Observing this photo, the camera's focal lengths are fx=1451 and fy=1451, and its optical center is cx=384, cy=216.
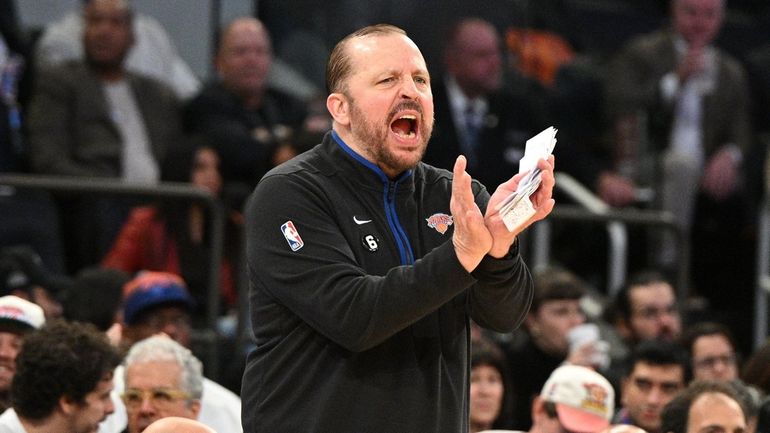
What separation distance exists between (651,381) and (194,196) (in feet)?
7.92

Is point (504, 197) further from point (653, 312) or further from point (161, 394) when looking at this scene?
point (653, 312)

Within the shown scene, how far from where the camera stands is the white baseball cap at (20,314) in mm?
5645

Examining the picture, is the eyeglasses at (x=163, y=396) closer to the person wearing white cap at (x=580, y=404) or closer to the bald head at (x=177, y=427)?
the bald head at (x=177, y=427)

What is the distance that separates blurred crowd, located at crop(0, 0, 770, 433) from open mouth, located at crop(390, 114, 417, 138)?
213 cm

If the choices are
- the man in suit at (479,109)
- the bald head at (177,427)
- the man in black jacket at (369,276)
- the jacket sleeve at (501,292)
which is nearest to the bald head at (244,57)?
the man in suit at (479,109)

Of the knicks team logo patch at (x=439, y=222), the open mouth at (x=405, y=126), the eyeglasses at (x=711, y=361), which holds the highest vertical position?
the open mouth at (x=405, y=126)

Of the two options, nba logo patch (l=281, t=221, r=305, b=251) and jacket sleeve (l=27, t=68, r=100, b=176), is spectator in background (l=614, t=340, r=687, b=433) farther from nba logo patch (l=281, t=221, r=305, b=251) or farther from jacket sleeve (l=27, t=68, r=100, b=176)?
nba logo patch (l=281, t=221, r=305, b=251)

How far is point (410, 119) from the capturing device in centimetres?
327

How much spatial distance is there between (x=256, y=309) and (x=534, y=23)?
258 inches

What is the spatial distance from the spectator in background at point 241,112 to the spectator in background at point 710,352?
7.69 feet

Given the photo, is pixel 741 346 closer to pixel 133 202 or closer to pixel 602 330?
pixel 602 330

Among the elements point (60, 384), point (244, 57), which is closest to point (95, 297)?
point (60, 384)

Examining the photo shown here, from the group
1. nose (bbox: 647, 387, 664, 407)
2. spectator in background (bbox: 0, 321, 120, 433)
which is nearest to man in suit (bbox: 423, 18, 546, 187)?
nose (bbox: 647, 387, 664, 407)

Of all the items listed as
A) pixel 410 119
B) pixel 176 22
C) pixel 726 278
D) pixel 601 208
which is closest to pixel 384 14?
pixel 176 22
